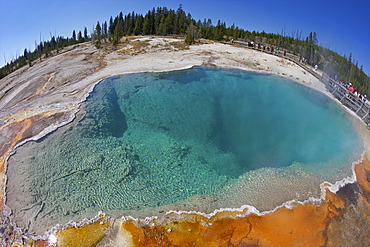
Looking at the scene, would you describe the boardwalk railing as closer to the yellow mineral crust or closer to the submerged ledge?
the submerged ledge

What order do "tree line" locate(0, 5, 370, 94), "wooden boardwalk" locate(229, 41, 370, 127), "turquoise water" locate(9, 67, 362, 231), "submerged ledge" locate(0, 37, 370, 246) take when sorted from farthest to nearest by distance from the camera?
"tree line" locate(0, 5, 370, 94)
"wooden boardwalk" locate(229, 41, 370, 127)
"turquoise water" locate(9, 67, 362, 231)
"submerged ledge" locate(0, 37, 370, 246)

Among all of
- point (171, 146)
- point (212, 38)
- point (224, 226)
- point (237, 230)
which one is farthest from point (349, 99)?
point (212, 38)

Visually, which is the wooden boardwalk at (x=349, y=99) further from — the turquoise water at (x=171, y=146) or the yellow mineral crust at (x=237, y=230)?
the yellow mineral crust at (x=237, y=230)

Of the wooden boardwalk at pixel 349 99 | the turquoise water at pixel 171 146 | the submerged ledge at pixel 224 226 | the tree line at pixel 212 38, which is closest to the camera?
the submerged ledge at pixel 224 226

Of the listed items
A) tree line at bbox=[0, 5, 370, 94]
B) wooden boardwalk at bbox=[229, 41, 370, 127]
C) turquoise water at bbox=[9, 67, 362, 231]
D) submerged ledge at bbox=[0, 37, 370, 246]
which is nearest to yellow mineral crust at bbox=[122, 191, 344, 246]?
submerged ledge at bbox=[0, 37, 370, 246]

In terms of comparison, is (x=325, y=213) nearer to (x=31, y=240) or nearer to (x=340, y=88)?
(x=31, y=240)

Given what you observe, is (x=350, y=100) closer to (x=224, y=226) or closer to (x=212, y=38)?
(x=224, y=226)

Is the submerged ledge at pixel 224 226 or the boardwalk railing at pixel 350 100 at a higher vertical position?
the boardwalk railing at pixel 350 100

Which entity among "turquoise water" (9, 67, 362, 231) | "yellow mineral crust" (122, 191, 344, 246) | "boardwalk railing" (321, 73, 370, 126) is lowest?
"yellow mineral crust" (122, 191, 344, 246)

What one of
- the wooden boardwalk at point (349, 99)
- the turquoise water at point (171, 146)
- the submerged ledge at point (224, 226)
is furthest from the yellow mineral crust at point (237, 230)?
the wooden boardwalk at point (349, 99)
